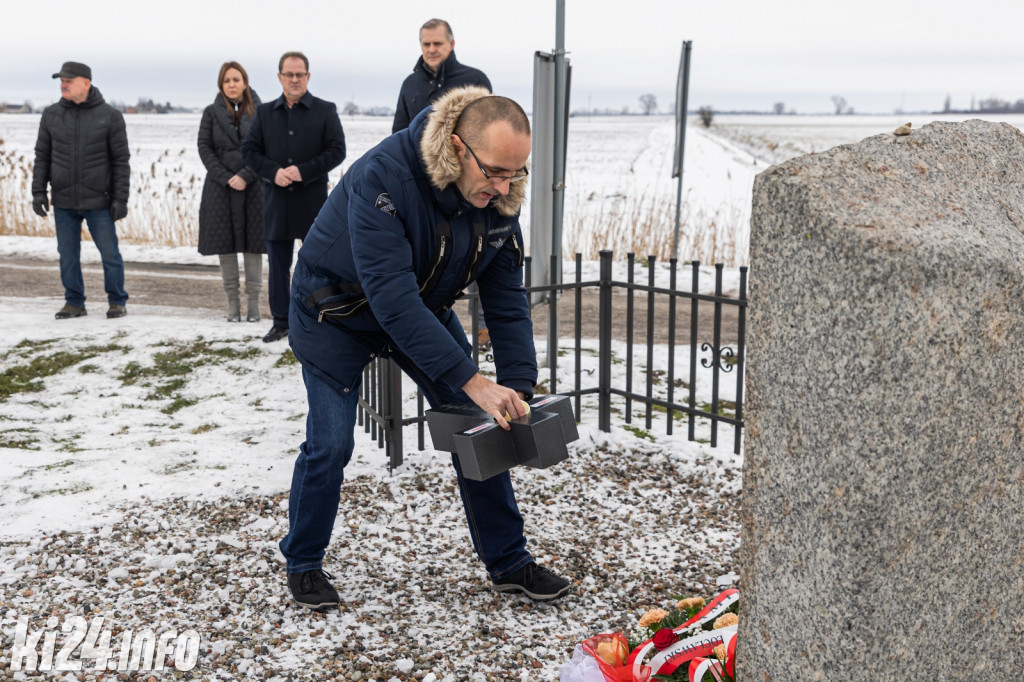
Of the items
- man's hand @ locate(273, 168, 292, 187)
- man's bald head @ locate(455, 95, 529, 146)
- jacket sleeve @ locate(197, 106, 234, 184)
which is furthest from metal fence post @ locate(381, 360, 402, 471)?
jacket sleeve @ locate(197, 106, 234, 184)

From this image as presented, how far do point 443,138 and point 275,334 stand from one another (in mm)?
4472

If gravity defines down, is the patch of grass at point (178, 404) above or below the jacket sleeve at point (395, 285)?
below

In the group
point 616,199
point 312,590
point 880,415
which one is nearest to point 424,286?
point 312,590

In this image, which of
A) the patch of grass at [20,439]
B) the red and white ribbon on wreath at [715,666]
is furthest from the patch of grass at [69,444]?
the red and white ribbon on wreath at [715,666]

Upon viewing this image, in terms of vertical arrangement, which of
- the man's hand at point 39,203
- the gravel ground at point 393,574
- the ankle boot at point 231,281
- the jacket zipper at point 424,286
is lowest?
the gravel ground at point 393,574

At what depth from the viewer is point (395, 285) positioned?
2820mm

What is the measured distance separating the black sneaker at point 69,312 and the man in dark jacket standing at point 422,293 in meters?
5.22

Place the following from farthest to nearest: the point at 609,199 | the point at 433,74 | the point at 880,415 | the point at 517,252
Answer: the point at 609,199
the point at 433,74
the point at 517,252
the point at 880,415

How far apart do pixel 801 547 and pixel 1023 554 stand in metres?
0.60

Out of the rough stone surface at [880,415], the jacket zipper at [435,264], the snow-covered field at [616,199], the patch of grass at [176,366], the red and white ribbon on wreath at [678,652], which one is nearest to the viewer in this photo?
the rough stone surface at [880,415]

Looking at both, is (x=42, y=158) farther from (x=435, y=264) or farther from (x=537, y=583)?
(x=537, y=583)

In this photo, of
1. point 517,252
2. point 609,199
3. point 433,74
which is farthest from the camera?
point 609,199

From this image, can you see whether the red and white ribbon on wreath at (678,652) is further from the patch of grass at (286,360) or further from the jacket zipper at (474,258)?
the patch of grass at (286,360)

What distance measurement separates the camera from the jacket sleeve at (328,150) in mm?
6578
